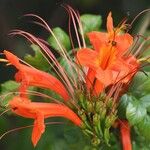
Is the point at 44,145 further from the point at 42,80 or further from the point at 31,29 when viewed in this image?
the point at 31,29

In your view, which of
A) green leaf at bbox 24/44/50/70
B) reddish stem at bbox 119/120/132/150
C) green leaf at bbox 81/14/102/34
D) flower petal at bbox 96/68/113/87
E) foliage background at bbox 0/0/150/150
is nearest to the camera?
flower petal at bbox 96/68/113/87

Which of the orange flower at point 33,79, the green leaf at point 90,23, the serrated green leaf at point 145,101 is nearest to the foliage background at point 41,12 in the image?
the green leaf at point 90,23

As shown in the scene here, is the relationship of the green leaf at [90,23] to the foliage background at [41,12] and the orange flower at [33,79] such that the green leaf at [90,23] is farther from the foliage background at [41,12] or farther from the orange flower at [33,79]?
the foliage background at [41,12]

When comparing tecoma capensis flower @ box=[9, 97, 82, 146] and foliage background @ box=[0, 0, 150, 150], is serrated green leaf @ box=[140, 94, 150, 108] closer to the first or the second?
tecoma capensis flower @ box=[9, 97, 82, 146]

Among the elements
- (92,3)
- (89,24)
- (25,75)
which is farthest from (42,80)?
(92,3)

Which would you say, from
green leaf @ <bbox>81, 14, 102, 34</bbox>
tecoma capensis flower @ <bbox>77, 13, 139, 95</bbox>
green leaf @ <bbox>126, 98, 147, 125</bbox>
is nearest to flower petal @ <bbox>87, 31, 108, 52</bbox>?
tecoma capensis flower @ <bbox>77, 13, 139, 95</bbox>
